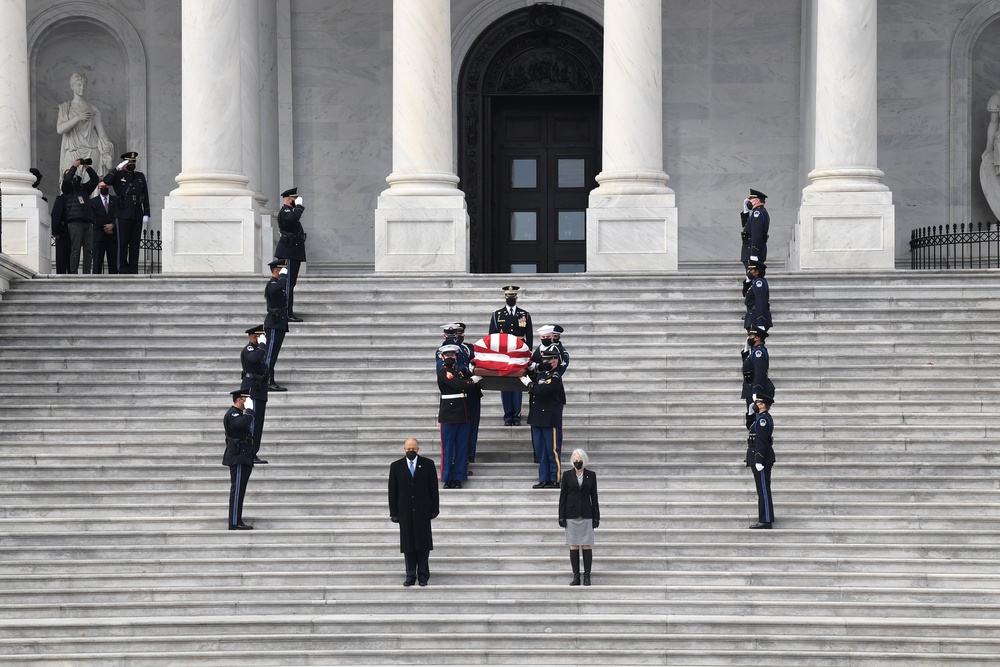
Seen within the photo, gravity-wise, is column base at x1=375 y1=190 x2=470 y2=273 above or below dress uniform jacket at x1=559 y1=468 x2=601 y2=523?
above

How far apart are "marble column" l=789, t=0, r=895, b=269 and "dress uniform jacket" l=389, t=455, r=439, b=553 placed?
13.8 meters

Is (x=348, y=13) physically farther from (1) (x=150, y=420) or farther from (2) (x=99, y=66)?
(1) (x=150, y=420)

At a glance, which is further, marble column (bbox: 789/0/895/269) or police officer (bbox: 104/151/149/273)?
police officer (bbox: 104/151/149/273)

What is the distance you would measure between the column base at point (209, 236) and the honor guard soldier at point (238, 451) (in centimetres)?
1062

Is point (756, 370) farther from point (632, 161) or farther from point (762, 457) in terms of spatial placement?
point (632, 161)

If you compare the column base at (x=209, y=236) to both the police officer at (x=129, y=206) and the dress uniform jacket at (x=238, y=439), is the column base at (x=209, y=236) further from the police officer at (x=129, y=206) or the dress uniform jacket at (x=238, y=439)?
the dress uniform jacket at (x=238, y=439)

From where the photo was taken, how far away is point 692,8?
1690 inches

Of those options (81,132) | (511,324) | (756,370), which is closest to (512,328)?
(511,324)

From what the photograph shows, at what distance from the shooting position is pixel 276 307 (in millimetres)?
28484

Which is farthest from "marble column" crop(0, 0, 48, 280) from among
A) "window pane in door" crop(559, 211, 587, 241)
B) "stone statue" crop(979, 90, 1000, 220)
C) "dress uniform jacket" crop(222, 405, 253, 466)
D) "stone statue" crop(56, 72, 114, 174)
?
"stone statue" crop(979, 90, 1000, 220)

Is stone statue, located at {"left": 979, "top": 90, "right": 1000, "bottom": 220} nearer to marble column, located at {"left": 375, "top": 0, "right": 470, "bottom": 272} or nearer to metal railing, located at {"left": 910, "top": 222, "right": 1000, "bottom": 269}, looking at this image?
metal railing, located at {"left": 910, "top": 222, "right": 1000, "bottom": 269}

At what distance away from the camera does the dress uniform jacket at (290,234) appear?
1219 inches

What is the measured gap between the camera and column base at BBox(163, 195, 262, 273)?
113 feet

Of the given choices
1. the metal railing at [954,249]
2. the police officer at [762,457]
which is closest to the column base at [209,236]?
the police officer at [762,457]
